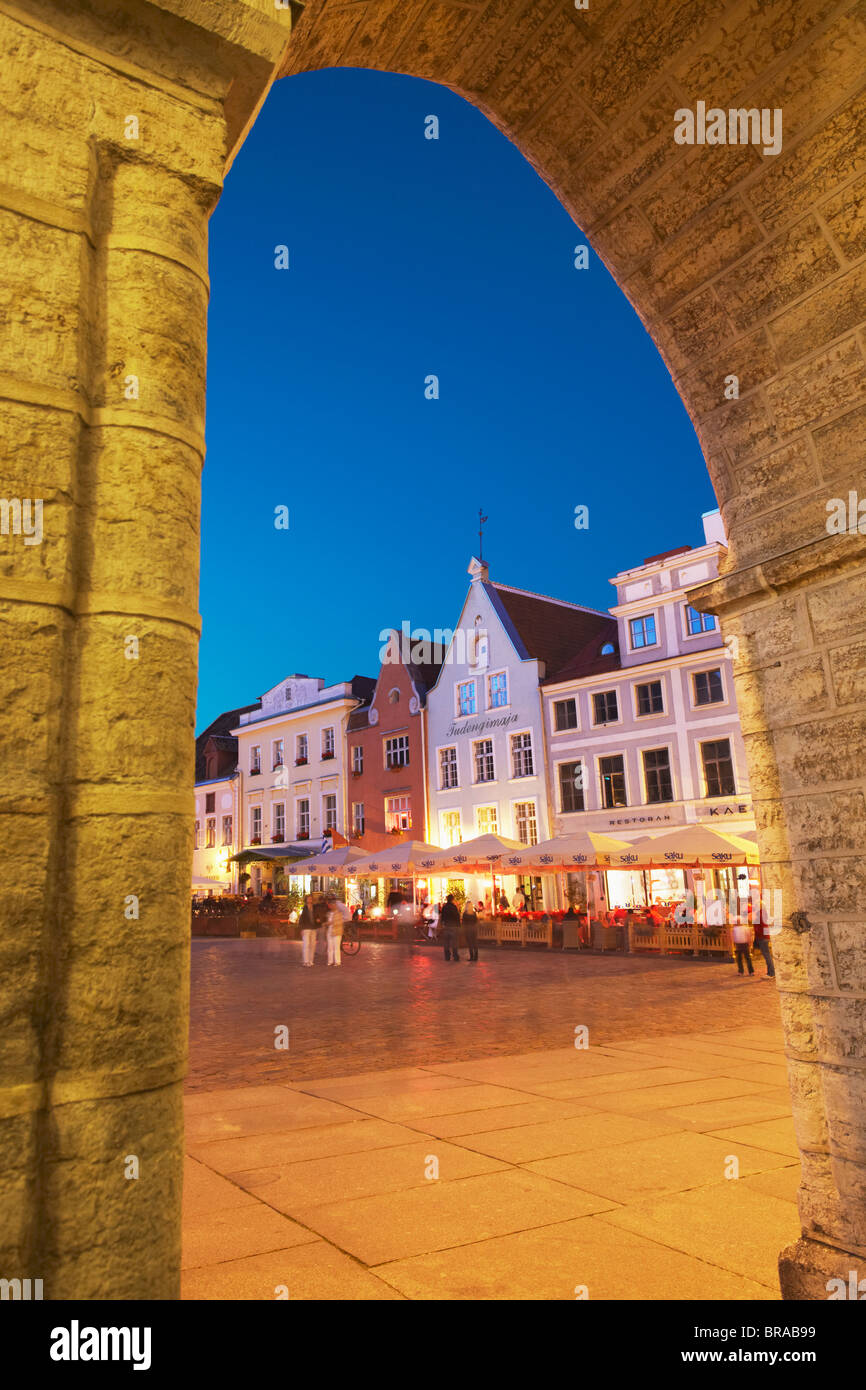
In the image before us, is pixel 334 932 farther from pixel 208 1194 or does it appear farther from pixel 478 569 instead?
pixel 478 569

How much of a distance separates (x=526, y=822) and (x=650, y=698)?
6.59 meters

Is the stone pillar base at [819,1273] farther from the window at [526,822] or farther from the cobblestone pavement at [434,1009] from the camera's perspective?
the window at [526,822]

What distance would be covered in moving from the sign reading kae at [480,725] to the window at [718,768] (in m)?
7.90

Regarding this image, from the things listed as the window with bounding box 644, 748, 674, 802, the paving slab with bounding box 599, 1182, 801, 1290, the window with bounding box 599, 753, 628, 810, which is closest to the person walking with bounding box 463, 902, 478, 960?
the window with bounding box 644, 748, 674, 802

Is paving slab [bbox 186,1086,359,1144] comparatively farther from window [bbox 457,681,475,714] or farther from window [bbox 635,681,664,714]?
window [bbox 457,681,475,714]

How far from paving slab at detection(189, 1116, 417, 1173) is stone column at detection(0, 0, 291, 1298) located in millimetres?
3969

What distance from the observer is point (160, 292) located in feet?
7.07

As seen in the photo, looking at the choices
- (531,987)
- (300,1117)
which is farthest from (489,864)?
(300,1117)

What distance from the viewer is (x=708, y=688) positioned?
88.6 feet

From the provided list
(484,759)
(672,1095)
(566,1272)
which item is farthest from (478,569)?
(566,1272)

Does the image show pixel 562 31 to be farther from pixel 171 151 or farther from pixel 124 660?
pixel 124 660

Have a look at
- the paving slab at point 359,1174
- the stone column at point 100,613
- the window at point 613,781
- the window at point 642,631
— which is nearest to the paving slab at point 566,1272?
the paving slab at point 359,1174

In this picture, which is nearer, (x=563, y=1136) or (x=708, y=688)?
(x=563, y=1136)
